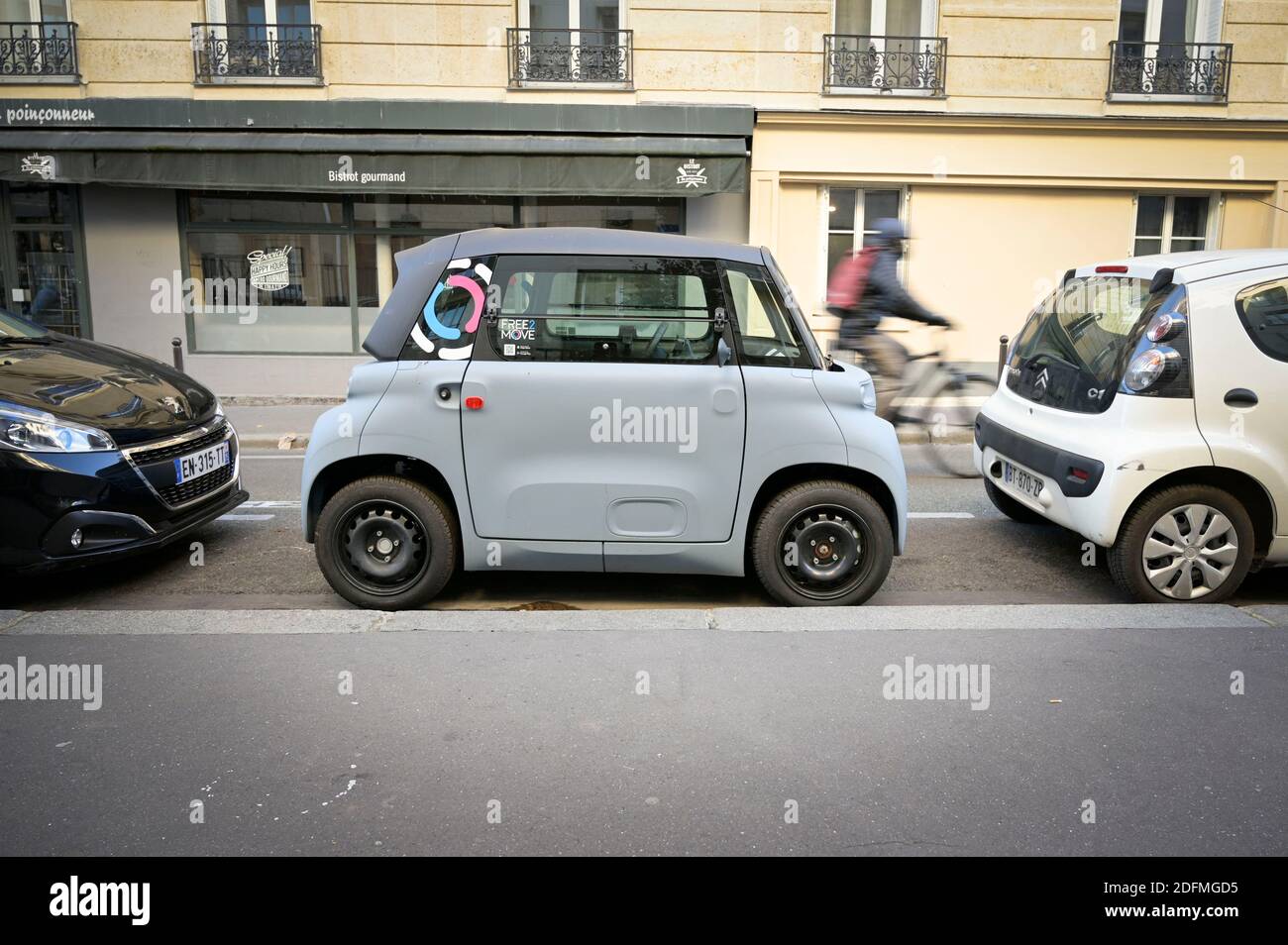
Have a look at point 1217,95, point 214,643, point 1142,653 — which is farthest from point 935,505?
point 1217,95

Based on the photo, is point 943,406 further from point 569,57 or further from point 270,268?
point 270,268

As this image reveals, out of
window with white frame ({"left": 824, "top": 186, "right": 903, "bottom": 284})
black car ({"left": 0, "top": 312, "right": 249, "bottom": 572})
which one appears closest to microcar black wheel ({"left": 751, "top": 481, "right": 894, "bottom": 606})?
black car ({"left": 0, "top": 312, "right": 249, "bottom": 572})

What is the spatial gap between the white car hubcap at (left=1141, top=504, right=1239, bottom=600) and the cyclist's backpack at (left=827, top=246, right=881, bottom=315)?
444 cm

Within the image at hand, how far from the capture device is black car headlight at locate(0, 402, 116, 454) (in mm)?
4570

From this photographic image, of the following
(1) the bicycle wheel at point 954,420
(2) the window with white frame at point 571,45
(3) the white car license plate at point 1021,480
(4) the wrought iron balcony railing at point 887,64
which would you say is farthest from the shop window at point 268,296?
(3) the white car license plate at point 1021,480

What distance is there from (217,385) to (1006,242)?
12089mm

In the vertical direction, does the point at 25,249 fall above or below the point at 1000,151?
below

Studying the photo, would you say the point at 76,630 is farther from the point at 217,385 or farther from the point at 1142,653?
the point at 217,385

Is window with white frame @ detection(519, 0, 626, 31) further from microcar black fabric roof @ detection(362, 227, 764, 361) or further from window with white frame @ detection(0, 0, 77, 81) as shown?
microcar black fabric roof @ detection(362, 227, 764, 361)

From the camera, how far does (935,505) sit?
281 inches

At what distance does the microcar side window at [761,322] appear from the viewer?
180 inches

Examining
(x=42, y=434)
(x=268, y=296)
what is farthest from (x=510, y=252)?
(x=268, y=296)

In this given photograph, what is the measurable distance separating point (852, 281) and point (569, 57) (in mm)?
7082

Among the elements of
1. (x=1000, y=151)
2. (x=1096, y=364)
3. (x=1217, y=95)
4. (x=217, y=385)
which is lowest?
(x=217, y=385)
